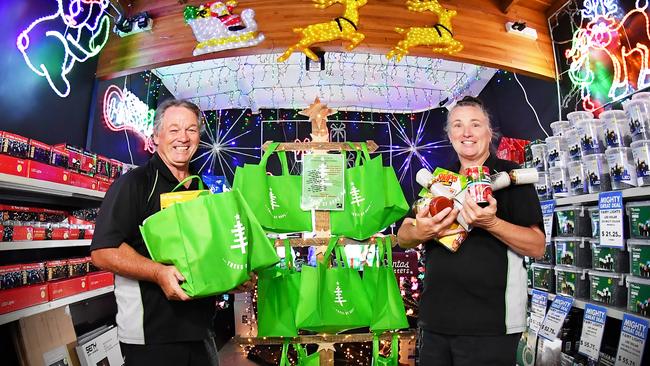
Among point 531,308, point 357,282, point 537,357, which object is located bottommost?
point 537,357

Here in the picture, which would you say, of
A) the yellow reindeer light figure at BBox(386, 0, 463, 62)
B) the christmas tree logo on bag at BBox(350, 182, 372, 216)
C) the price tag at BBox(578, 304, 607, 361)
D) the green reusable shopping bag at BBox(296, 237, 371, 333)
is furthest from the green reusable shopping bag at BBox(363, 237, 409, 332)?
the yellow reindeer light figure at BBox(386, 0, 463, 62)

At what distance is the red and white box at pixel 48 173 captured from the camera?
7.43 ft

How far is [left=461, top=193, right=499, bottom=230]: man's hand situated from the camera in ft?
4.32

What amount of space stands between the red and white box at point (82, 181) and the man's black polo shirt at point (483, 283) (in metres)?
2.16

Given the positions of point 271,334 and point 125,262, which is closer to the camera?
point 125,262

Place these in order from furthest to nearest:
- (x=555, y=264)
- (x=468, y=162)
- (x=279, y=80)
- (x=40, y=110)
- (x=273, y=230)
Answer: (x=279, y=80), (x=40, y=110), (x=555, y=264), (x=273, y=230), (x=468, y=162)

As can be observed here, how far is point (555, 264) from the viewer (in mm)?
2857

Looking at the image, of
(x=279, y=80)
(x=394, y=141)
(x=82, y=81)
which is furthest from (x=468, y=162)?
(x=394, y=141)

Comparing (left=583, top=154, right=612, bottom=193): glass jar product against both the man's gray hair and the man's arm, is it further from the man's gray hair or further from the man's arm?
the man's arm

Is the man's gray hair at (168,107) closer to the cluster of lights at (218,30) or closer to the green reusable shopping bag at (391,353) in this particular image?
the green reusable shopping bag at (391,353)

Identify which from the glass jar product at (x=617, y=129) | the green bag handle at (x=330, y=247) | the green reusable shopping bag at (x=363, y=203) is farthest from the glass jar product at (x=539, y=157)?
the green bag handle at (x=330, y=247)

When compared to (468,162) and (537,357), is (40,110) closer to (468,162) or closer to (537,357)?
(468,162)

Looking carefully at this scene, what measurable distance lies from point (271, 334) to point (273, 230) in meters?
0.53

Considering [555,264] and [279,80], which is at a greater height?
[279,80]
